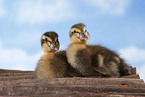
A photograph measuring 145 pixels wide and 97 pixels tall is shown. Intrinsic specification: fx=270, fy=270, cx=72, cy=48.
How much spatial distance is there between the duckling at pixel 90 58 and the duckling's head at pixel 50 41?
236 millimetres

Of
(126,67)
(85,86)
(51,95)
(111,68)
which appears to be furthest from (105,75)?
(51,95)

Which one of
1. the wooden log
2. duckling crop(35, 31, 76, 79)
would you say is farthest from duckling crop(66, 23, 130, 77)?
the wooden log

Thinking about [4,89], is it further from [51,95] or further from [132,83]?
[132,83]

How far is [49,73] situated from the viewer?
4.39 m

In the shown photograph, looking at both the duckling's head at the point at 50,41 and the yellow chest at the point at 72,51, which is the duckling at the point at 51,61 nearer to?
the duckling's head at the point at 50,41

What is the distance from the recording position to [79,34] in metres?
4.41

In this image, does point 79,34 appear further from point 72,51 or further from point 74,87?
point 74,87

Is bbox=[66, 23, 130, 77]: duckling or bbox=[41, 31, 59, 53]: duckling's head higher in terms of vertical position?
bbox=[41, 31, 59, 53]: duckling's head

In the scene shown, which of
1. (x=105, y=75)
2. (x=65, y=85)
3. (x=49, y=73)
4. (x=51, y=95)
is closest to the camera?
(x=51, y=95)

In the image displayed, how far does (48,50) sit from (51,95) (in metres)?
1.68

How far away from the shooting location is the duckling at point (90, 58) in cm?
413

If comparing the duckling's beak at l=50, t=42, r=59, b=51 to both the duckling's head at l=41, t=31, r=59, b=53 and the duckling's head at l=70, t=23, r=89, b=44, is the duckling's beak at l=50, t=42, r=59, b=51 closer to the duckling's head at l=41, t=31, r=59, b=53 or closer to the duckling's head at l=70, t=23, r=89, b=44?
the duckling's head at l=41, t=31, r=59, b=53

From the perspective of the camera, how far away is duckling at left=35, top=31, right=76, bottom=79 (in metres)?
4.34

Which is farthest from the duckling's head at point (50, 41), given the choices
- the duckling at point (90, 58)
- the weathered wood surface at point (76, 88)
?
the weathered wood surface at point (76, 88)
